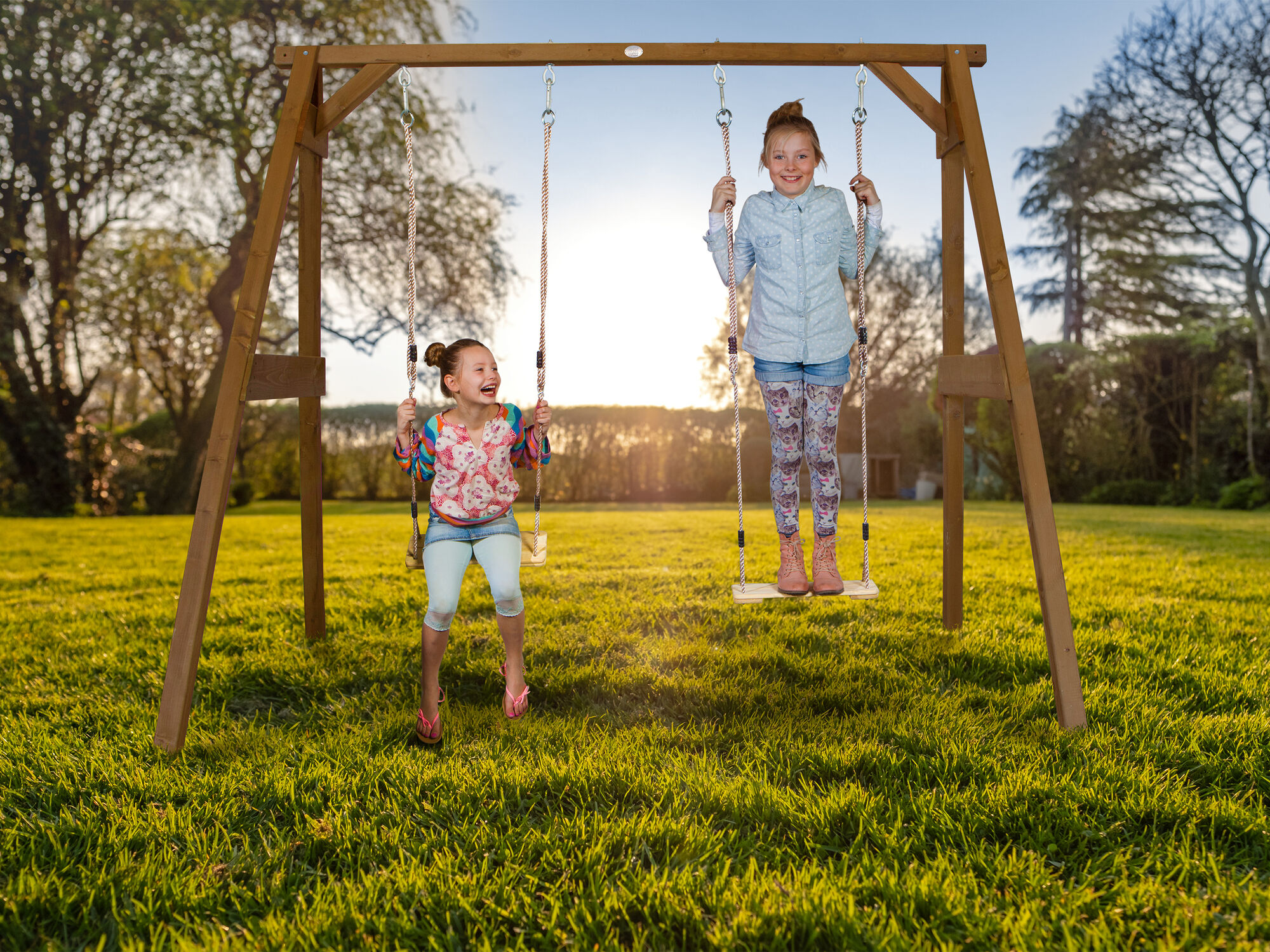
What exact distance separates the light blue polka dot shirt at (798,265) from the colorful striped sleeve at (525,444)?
3.65 ft

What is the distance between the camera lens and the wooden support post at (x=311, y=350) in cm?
369

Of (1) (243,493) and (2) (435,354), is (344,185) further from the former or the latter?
(2) (435,354)

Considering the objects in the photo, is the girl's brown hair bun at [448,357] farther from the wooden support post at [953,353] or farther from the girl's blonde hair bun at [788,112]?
the wooden support post at [953,353]

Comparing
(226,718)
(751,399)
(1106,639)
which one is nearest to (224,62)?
(751,399)

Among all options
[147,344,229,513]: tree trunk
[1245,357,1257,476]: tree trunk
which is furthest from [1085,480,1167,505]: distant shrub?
[147,344,229,513]: tree trunk

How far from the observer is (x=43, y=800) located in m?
2.41

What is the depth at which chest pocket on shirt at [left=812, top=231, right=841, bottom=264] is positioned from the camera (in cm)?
359

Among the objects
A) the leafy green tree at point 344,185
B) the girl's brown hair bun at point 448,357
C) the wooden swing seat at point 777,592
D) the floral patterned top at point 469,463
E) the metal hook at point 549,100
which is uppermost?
the leafy green tree at point 344,185

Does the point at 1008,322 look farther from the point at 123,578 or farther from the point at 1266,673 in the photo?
the point at 123,578

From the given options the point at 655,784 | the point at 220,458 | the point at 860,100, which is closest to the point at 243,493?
the point at 220,458

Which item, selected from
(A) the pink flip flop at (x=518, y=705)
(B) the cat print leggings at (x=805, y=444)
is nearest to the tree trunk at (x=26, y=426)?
(A) the pink flip flop at (x=518, y=705)

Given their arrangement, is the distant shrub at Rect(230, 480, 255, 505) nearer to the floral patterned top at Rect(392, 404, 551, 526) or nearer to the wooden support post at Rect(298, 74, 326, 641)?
the wooden support post at Rect(298, 74, 326, 641)

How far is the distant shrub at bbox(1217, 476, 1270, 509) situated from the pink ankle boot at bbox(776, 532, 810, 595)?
46.1 feet

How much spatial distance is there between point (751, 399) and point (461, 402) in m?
16.0
